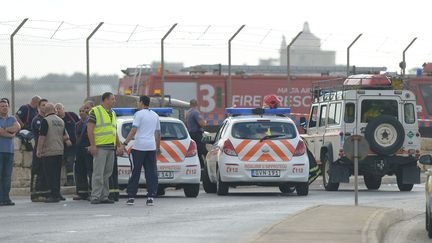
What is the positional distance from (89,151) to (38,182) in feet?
3.75

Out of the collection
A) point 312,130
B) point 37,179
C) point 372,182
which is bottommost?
point 372,182

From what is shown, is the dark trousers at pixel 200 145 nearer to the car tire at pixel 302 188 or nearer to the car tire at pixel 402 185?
the car tire at pixel 402 185

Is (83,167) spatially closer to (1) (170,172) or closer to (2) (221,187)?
(1) (170,172)

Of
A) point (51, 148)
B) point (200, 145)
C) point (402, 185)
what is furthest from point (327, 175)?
point (51, 148)

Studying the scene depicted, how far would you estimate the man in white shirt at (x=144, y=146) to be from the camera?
2066 cm

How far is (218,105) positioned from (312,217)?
2595 cm

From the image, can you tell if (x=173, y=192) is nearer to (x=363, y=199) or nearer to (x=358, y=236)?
(x=363, y=199)

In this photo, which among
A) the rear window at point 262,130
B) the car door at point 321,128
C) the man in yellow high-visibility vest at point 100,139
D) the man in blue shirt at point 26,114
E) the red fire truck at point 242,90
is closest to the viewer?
the man in yellow high-visibility vest at point 100,139

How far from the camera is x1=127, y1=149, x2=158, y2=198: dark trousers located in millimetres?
20656

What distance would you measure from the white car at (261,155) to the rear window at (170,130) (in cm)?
101

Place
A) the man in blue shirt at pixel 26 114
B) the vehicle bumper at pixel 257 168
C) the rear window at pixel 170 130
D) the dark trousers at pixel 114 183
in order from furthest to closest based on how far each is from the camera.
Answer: the man in blue shirt at pixel 26 114 < the vehicle bumper at pixel 257 168 < the rear window at pixel 170 130 < the dark trousers at pixel 114 183

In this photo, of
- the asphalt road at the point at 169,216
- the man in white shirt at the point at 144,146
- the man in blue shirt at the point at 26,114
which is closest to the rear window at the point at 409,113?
the asphalt road at the point at 169,216

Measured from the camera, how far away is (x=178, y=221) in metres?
16.9

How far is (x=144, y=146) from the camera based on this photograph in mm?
20656
